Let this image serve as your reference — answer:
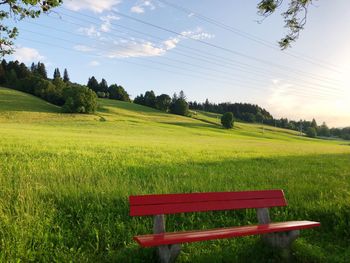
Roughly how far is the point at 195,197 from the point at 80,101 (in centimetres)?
8245

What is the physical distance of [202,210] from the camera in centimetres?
599

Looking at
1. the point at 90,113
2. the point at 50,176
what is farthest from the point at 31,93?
the point at 50,176

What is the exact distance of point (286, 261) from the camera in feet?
19.3

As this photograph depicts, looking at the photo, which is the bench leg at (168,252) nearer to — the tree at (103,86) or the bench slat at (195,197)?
the bench slat at (195,197)

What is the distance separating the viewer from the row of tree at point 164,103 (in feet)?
412

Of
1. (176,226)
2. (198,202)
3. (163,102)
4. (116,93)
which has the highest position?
(116,93)

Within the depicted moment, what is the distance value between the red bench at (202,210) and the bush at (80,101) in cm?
8209

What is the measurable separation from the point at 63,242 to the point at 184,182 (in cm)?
452

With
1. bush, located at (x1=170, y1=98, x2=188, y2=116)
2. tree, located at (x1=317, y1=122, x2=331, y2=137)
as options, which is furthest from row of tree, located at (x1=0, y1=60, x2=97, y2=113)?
tree, located at (x1=317, y1=122, x2=331, y2=137)

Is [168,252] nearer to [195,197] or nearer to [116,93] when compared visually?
[195,197]

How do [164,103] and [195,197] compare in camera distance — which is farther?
[164,103]

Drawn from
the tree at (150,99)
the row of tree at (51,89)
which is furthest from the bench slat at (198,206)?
the tree at (150,99)

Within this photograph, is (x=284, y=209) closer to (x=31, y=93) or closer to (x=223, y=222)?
(x=223, y=222)

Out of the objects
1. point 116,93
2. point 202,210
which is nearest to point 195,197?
point 202,210
